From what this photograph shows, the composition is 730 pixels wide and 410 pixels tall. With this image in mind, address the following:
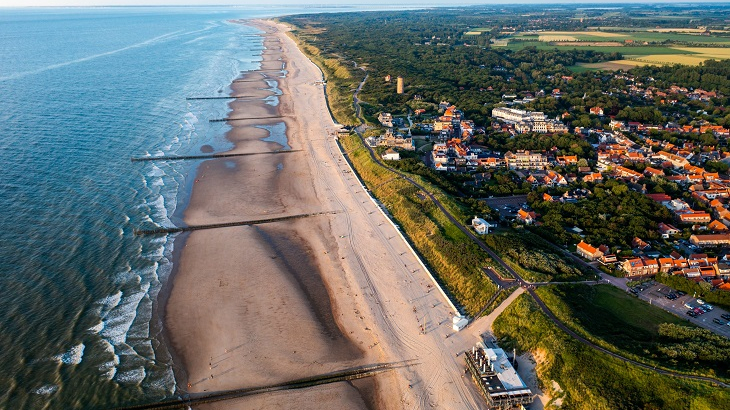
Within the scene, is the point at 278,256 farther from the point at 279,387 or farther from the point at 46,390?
the point at 46,390

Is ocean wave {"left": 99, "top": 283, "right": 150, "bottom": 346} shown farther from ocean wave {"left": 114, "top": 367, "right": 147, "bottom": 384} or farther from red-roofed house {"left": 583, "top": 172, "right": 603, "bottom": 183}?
red-roofed house {"left": 583, "top": 172, "right": 603, "bottom": 183}

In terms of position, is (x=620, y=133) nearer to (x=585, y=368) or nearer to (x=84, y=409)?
(x=585, y=368)

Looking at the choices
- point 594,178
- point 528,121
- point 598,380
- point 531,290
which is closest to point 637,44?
point 528,121

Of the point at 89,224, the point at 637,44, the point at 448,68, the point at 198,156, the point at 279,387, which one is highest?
the point at 89,224

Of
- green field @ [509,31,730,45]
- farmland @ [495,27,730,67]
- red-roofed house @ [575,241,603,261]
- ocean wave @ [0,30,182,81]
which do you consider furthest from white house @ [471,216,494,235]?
green field @ [509,31,730,45]

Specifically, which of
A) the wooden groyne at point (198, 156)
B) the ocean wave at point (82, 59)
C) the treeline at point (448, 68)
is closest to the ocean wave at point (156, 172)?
the wooden groyne at point (198, 156)

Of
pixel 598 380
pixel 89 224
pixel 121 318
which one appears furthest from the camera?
pixel 89 224

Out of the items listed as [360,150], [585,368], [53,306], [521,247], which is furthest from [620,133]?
[53,306]
